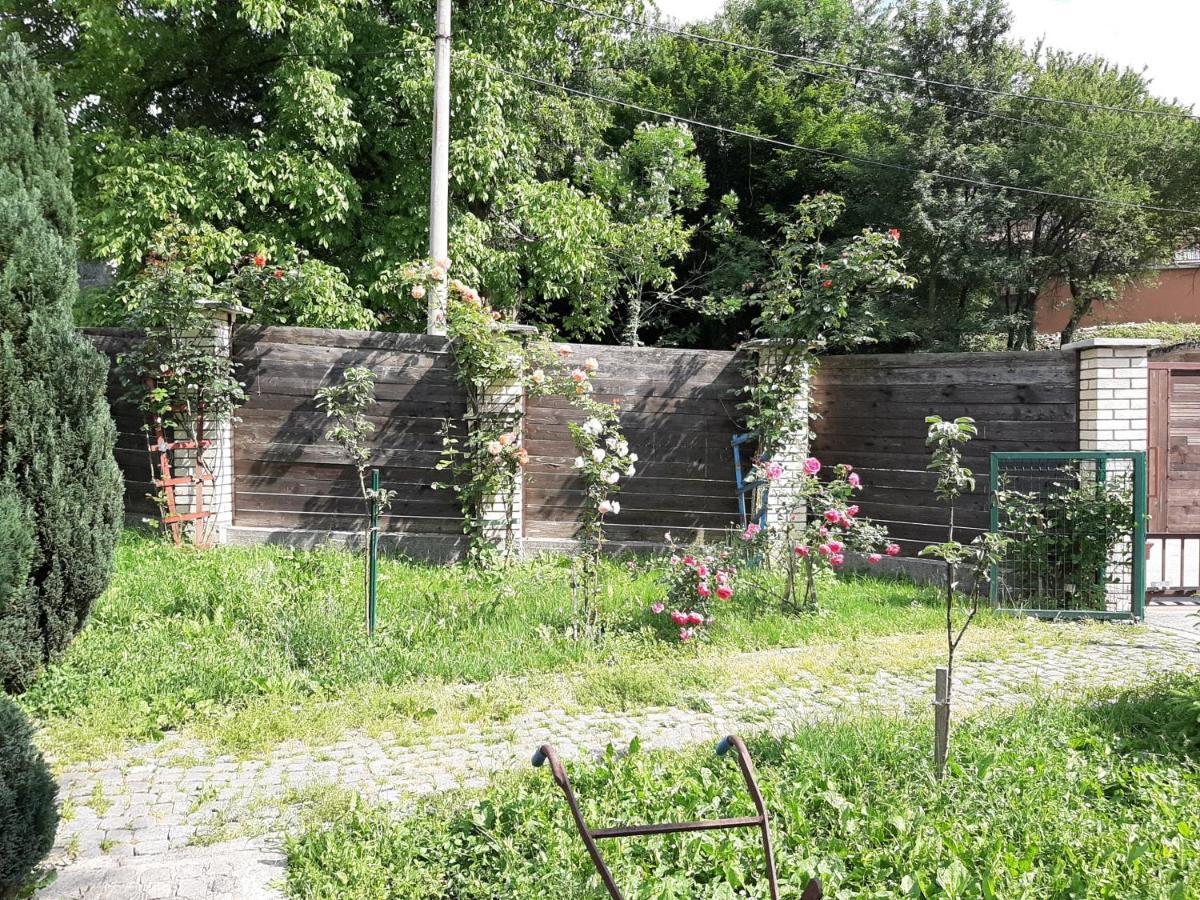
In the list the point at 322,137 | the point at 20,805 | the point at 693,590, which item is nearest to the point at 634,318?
the point at 322,137

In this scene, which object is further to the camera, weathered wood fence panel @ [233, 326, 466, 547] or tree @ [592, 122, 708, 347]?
tree @ [592, 122, 708, 347]

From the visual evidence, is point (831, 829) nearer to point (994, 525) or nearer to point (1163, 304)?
point (994, 525)

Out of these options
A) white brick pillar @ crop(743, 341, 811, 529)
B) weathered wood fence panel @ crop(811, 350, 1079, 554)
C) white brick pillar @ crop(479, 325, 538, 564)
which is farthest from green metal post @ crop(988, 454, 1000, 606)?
white brick pillar @ crop(479, 325, 538, 564)

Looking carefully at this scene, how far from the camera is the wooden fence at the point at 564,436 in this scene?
7.08m

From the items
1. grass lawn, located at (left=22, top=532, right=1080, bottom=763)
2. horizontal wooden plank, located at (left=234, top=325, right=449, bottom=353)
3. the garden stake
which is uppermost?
horizontal wooden plank, located at (left=234, top=325, right=449, bottom=353)

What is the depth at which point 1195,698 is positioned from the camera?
3.71 m

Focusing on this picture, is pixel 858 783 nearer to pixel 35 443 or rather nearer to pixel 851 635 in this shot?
pixel 851 635

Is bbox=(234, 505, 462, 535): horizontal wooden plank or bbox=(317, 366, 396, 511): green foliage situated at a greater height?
bbox=(317, 366, 396, 511): green foliage

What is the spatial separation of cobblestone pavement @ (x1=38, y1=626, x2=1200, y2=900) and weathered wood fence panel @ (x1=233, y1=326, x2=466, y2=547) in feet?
11.9

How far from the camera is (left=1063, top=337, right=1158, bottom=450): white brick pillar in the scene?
20.6 ft

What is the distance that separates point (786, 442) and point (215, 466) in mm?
5114

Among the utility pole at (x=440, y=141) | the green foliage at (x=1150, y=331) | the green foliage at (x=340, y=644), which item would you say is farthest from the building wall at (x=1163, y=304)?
the green foliage at (x=340, y=644)

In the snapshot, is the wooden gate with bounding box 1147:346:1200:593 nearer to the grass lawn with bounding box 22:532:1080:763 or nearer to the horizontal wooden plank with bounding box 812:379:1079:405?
the horizontal wooden plank with bounding box 812:379:1079:405

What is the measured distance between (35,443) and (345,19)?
982 cm
